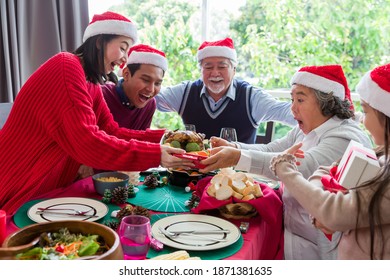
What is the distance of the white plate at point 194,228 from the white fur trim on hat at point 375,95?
56 centimetres

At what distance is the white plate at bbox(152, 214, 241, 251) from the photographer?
109cm

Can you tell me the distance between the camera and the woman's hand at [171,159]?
1442 mm

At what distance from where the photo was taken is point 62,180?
5.28 feet

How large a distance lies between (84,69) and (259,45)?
99.8 inches

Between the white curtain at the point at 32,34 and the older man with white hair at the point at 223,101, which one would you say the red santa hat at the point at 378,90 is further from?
the white curtain at the point at 32,34

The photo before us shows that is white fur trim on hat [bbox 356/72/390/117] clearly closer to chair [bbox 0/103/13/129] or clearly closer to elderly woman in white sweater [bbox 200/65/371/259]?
elderly woman in white sweater [bbox 200/65/371/259]

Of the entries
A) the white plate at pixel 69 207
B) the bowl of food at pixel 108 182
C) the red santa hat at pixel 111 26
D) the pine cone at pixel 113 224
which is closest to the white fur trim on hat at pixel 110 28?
the red santa hat at pixel 111 26

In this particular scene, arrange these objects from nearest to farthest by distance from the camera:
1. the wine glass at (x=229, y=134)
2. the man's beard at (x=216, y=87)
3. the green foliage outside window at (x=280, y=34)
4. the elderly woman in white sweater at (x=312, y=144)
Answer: the elderly woman in white sweater at (x=312, y=144)
the wine glass at (x=229, y=134)
the man's beard at (x=216, y=87)
the green foliage outside window at (x=280, y=34)

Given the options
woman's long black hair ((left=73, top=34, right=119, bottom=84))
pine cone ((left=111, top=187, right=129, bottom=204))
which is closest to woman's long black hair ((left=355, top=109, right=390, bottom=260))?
pine cone ((left=111, top=187, right=129, bottom=204))

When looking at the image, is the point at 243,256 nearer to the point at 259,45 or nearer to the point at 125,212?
the point at 125,212

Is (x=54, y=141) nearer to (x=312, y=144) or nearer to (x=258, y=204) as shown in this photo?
(x=258, y=204)

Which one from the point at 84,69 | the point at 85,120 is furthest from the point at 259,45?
the point at 85,120

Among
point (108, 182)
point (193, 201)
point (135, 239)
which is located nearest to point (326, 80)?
point (193, 201)

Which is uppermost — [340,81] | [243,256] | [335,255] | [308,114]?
[340,81]
